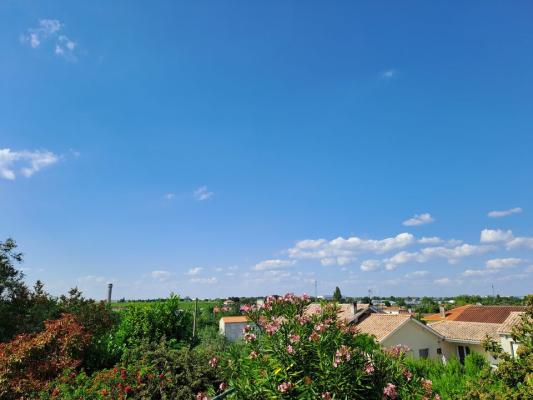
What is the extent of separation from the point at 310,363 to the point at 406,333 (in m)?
28.9

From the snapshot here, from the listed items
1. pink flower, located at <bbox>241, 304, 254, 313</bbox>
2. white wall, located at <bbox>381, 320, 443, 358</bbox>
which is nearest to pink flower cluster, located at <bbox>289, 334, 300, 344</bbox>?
pink flower, located at <bbox>241, 304, 254, 313</bbox>

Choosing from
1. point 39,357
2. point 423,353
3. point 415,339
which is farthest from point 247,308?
point 423,353

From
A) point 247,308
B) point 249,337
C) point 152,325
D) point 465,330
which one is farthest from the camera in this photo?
point 465,330

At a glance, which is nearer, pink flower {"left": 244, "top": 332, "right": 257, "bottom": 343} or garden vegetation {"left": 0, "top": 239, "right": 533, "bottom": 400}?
garden vegetation {"left": 0, "top": 239, "right": 533, "bottom": 400}

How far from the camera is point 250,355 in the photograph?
5.24 m

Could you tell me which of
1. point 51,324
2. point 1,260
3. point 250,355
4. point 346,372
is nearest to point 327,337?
point 346,372

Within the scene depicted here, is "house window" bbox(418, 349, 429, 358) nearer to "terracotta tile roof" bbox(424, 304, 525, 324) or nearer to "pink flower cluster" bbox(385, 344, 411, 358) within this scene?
"terracotta tile roof" bbox(424, 304, 525, 324)

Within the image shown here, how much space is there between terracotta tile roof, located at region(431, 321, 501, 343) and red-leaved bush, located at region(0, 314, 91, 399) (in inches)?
1271

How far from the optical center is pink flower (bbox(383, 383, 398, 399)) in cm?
472

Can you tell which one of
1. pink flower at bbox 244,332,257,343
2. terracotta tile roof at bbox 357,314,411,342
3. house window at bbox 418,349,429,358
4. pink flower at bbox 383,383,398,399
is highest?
pink flower at bbox 244,332,257,343

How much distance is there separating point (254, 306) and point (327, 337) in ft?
4.25

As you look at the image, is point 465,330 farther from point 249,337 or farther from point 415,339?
point 249,337

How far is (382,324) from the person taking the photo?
31.2 metres

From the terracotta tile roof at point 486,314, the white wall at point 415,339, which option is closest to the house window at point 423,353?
the white wall at point 415,339
